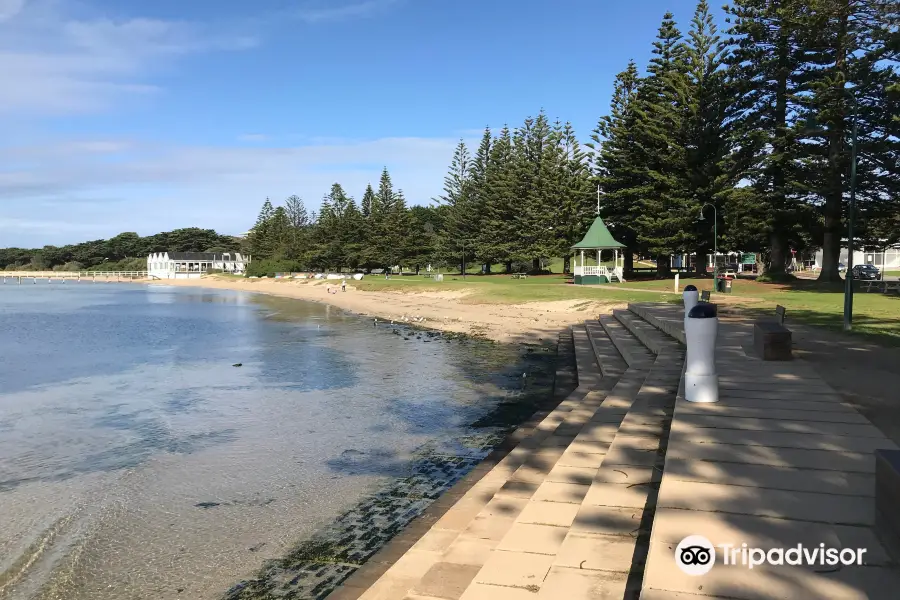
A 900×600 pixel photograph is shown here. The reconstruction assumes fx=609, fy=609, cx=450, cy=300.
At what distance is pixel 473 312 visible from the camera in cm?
3145

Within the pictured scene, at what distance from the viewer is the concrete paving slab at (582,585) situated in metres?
3.04

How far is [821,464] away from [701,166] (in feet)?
125

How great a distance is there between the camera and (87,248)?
15112 centimetres

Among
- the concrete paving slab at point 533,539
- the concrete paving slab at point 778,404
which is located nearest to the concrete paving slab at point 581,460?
the concrete paving slab at point 778,404

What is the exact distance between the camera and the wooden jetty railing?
13550 centimetres

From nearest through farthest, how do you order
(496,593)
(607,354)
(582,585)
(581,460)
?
(582,585), (496,593), (581,460), (607,354)

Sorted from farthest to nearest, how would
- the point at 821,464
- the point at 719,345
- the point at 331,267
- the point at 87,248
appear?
1. the point at 87,248
2. the point at 331,267
3. the point at 719,345
4. the point at 821,464

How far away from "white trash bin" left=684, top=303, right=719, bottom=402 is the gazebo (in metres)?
32.6

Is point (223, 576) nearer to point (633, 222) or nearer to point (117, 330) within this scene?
point (117, 330)

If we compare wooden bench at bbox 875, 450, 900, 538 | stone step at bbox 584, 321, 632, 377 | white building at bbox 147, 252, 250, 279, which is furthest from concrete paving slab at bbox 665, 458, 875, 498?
white building at bbox 147, 252, 250, 279

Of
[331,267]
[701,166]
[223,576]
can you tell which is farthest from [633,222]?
[331,267]

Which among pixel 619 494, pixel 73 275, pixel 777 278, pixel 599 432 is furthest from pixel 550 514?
pixel 73 275

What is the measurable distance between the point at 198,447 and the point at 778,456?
8484 millimetres

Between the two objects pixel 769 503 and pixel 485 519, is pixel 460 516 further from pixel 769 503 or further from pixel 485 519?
pixel 769 503
